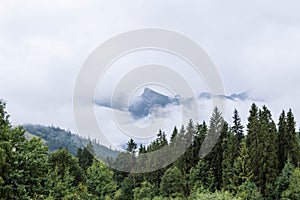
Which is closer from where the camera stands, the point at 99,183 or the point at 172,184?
the point at 172,184

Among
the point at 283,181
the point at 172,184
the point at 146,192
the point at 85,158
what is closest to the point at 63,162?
the point at 146,192

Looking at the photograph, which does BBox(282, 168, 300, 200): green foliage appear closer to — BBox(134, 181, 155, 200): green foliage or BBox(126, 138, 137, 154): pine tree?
BBox(134, 181, 155, 200): green foliage

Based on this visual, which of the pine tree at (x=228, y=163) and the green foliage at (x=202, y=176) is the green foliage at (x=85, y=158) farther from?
the pine tree at (x=228, y=163)

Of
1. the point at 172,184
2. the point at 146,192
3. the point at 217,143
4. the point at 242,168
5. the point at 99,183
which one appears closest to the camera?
the point at 242,168

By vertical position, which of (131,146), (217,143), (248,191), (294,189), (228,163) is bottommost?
(248,191)

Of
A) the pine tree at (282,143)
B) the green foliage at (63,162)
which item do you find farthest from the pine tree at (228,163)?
the green foliage at (63,162)

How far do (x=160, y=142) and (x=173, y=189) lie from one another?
2268 centimetres

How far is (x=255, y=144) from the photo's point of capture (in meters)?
58.1

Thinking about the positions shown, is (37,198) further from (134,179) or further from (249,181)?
(134,179)

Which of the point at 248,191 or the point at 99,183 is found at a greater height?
the point at 99,183

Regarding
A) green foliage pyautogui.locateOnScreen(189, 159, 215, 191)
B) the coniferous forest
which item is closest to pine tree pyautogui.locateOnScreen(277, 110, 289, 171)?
the coniferous forest

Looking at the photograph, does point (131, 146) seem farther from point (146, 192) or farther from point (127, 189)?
point (146, 192)

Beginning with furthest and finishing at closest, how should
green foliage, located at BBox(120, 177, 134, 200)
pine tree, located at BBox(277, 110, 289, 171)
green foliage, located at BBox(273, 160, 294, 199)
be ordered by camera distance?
green foliage, located at BBox(120, 177, 134, 200) < pine tree, located at BBox(277, 110, 289, 171) < green foliage, located at BBox(273, 160, 294, 199)

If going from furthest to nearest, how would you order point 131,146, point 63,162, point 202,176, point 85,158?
point 85,158, point 131,146, point 202,176, point 63,162
